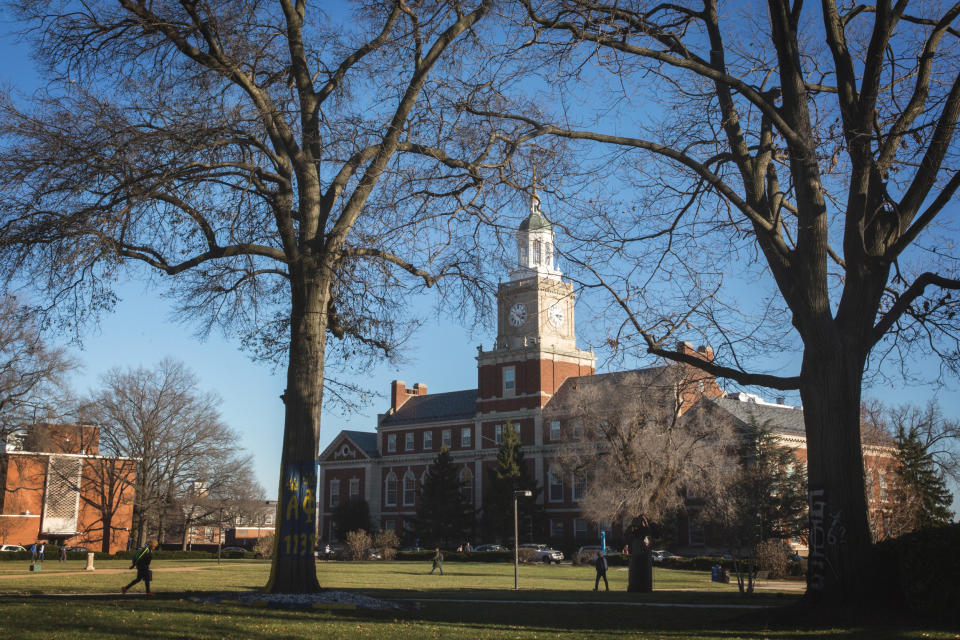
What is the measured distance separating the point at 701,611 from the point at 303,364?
321 inches

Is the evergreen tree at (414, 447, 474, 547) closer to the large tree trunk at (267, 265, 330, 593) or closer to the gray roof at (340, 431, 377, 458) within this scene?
the gray roof at (340, 431, 377, 458)

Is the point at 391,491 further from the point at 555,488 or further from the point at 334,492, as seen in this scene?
the point at 555,488

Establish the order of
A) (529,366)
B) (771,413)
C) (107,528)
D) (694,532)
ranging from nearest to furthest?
(107,528) → (694,532) → (771,413) → (529,366)

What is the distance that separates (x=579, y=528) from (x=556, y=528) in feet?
7.58

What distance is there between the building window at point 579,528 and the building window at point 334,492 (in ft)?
91.5

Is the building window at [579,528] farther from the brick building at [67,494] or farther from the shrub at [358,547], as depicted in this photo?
the brick building at [67,494]

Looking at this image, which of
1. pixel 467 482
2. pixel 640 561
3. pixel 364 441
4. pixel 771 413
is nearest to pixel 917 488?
pixel 640 561

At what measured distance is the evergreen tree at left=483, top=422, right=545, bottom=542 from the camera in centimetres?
6856

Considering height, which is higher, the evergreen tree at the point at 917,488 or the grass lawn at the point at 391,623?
the evergreen tree at the point at 917,488

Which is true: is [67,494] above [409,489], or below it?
below

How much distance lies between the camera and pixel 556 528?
71.5 m

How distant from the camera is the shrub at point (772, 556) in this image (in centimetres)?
3638

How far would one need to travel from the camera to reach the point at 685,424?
50.8m

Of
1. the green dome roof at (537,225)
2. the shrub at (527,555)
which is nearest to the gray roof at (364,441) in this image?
the shrub at (527,555)
